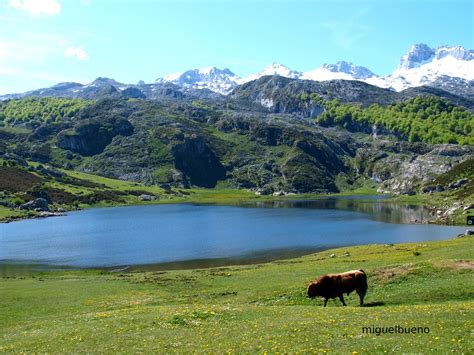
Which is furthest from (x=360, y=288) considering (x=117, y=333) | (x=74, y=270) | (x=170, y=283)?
(x=74, y=270)

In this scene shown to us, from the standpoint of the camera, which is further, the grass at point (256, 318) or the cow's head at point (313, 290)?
the cow's head at point (313, 290)

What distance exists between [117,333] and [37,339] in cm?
558

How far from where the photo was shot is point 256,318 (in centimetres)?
3036

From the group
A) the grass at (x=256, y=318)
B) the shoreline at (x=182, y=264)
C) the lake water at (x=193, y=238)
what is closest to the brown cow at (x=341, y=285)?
the grass at (x=256, y=318)

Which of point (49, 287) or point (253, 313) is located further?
point (49, 287)

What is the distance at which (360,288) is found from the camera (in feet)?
115

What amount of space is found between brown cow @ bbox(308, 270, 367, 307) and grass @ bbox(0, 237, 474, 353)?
140 centimetres

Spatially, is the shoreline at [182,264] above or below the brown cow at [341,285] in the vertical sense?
below

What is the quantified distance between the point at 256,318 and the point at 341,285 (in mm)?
8626

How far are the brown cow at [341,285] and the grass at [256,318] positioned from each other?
140cm

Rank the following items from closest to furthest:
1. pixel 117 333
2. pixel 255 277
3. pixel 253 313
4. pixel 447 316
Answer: pixel 447 316, pixel 117 333, pixel 253 313, pixel 255 277

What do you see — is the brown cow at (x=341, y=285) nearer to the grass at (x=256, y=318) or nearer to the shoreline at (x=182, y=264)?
the grass at (x=256, y=318)

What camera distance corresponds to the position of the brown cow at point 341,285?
34938 mm

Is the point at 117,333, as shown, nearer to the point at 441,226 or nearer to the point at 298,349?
the point at 298,349
